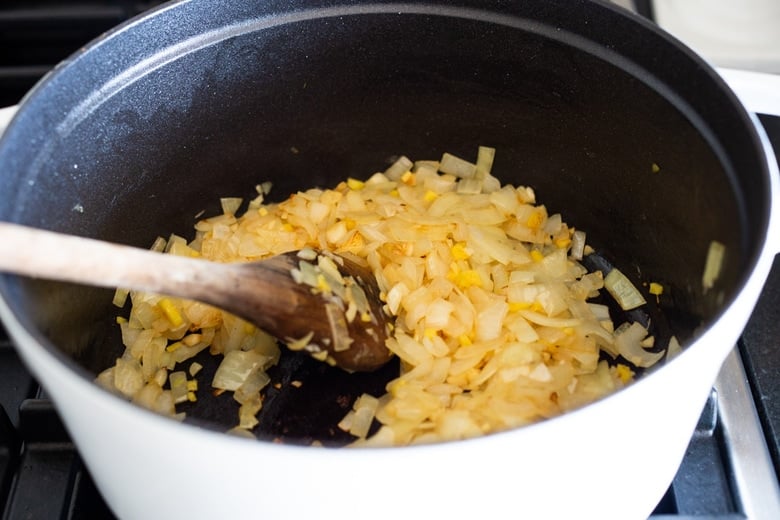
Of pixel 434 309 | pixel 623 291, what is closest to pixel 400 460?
pixel 434 309

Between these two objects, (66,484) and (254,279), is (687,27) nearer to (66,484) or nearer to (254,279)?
(254,279)

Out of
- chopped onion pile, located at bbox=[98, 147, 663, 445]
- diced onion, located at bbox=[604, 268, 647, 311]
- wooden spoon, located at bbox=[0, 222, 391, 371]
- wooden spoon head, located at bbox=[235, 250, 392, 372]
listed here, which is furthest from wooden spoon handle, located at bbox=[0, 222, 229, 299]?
diced onion, located at bbox=[604, 268, 647, 311]

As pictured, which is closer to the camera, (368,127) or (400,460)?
(400,460)

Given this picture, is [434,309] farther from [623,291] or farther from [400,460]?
[400,460]

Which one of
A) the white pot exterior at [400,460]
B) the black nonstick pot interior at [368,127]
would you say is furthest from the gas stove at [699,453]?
the white pot exterior at [400,460]

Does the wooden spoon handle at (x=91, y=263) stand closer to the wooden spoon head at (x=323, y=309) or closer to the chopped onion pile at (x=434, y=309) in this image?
the wooden spoon head at (x=323, y=309)
